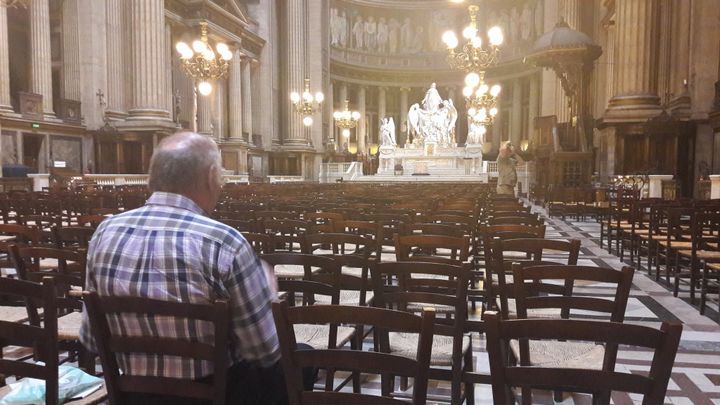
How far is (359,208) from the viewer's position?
8.73 meters

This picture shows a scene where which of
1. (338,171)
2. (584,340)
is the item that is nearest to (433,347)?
(584,340)

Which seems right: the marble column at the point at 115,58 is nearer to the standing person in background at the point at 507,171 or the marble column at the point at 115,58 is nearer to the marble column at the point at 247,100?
the marble column at the point at 247,100

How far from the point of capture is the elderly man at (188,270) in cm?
220

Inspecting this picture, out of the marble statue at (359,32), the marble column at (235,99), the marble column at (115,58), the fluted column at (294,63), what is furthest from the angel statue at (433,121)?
the marble column at (115,58)

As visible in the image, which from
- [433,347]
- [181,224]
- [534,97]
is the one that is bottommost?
[433,347]

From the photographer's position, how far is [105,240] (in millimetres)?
2334

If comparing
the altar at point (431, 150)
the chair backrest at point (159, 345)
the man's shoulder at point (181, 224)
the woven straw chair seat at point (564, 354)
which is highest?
the altar at point (431, 150)

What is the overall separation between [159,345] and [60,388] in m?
0.83

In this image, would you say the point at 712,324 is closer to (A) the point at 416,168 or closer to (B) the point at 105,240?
A: (B) the point at 105,240

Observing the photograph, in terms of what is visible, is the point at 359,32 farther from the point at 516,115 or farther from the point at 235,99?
the point at 235,99

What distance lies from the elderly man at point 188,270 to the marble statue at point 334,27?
152 ft

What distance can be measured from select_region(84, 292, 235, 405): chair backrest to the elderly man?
0.06 meters

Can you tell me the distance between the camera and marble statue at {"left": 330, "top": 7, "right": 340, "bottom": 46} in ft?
154

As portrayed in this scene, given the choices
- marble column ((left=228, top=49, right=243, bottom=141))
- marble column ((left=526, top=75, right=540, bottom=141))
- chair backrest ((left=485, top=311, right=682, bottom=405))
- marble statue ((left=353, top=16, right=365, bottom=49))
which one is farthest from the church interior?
marble statue ((left=353, top=16, right=365, bottom=49))
